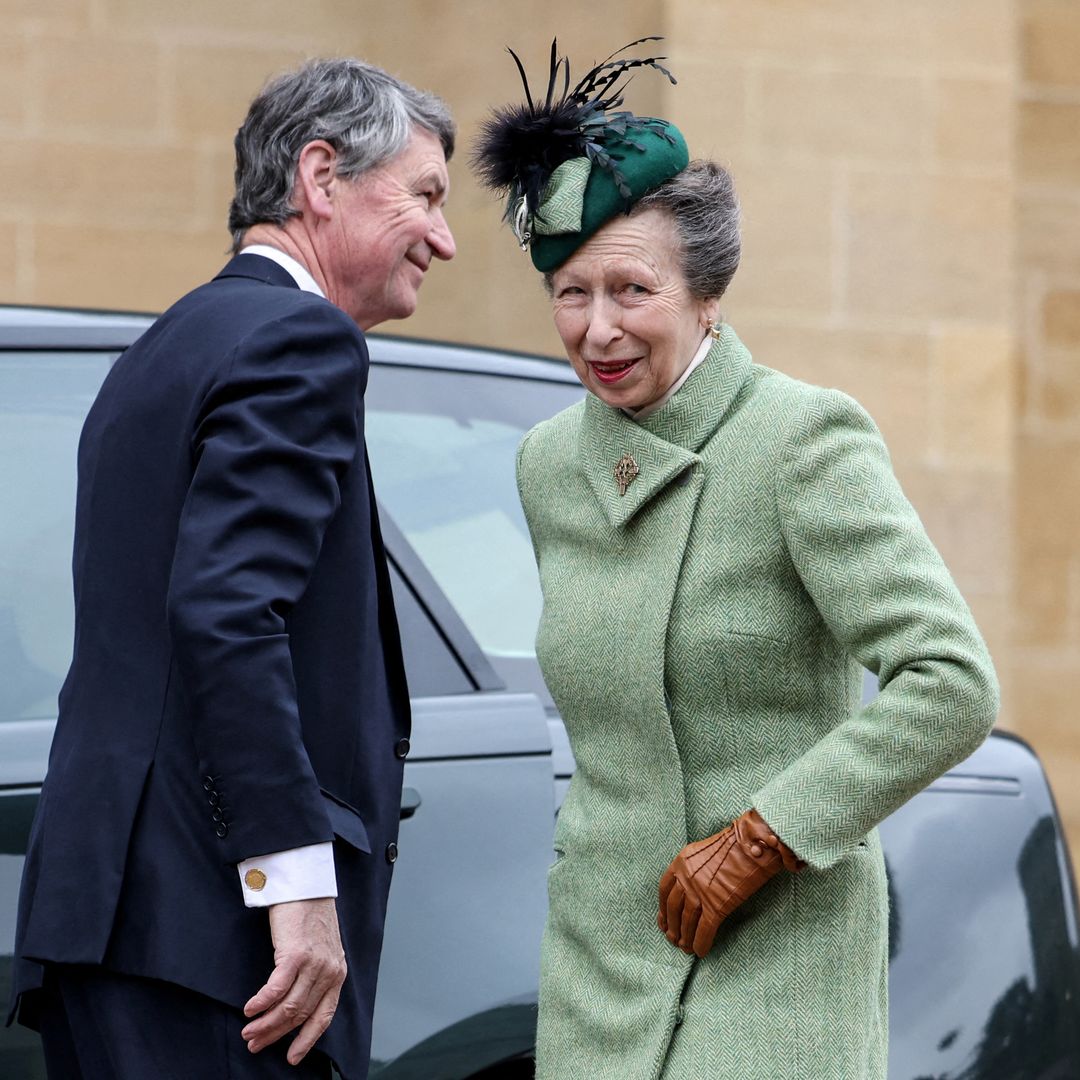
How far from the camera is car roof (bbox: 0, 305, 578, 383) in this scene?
2789 millimetres

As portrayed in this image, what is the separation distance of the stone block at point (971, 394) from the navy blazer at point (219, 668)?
12.5ft

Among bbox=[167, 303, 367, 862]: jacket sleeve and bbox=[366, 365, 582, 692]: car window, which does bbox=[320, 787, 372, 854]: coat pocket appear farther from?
bbox=[366, 365, 582, 692]: car window

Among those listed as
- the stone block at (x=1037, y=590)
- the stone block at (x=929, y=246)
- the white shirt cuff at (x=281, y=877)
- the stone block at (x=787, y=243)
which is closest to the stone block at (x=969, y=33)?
the stone block at (x=929, y=246)

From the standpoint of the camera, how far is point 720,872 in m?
2.06

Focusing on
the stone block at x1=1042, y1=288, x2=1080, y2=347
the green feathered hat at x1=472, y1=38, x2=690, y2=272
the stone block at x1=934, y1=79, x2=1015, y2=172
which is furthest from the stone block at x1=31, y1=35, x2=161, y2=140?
the green feathered hat at x1=472, y1=38, x2=690, y2=272

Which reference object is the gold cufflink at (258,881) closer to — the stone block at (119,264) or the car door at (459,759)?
the car door at (459,759)

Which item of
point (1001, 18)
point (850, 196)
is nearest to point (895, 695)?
point (850, 196)

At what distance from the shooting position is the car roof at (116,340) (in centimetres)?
279

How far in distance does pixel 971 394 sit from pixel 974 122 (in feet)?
2.57

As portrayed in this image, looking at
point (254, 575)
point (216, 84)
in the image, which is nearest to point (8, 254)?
point (216, 84)

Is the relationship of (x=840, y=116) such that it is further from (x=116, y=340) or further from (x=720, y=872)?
(x=720, y=872)

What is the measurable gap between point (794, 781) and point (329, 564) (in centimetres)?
55

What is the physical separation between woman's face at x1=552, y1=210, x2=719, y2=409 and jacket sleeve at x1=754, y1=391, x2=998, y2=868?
257 mm

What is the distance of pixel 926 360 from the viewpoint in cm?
574
